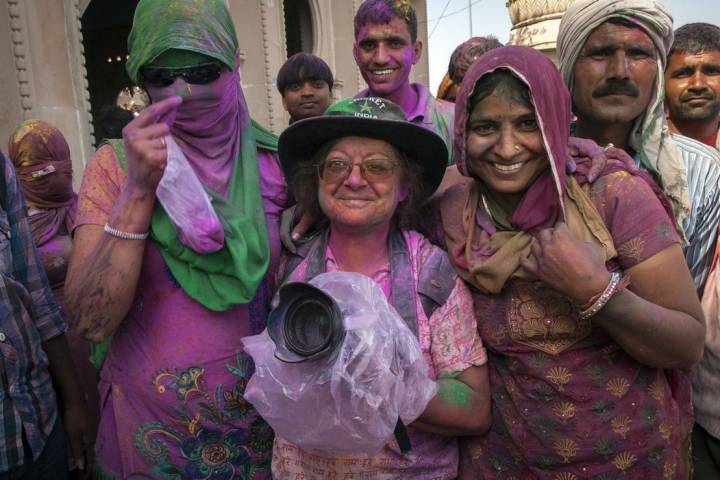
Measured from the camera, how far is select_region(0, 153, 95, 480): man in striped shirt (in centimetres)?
167

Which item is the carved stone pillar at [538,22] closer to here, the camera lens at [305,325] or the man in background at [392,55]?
the man in background at [392,55]

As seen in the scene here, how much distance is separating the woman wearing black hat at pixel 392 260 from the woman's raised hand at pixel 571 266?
1.09ft

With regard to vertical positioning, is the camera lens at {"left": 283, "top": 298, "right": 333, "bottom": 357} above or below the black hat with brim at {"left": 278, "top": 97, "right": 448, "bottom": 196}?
below

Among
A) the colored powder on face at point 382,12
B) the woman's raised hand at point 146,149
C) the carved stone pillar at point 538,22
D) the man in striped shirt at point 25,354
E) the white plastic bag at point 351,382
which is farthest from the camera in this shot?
the carved stone pillar at point 538,22

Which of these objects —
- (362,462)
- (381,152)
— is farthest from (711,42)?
(362,462)

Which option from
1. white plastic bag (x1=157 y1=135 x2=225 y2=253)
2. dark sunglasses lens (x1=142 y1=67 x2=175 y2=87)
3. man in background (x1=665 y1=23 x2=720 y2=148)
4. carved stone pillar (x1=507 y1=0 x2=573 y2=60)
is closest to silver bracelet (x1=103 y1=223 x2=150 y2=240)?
white plastic bag (x1=157 y1=135 x2=225 y2=253)

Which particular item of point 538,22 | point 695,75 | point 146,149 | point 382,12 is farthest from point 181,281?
point 538,22

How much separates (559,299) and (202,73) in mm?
1333

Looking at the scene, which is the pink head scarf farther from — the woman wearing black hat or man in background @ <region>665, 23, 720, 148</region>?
man in background @ <region>665, 23, 720, 148</region>

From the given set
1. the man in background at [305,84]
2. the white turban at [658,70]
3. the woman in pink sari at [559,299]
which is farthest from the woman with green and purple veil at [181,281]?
the man in background at [305,84]

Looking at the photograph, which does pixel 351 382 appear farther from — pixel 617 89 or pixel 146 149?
pixel 617 89

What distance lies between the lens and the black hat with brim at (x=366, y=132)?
5.55ft

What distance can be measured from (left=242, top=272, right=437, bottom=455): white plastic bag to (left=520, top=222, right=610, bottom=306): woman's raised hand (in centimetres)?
42

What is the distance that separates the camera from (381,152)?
1.74 m
